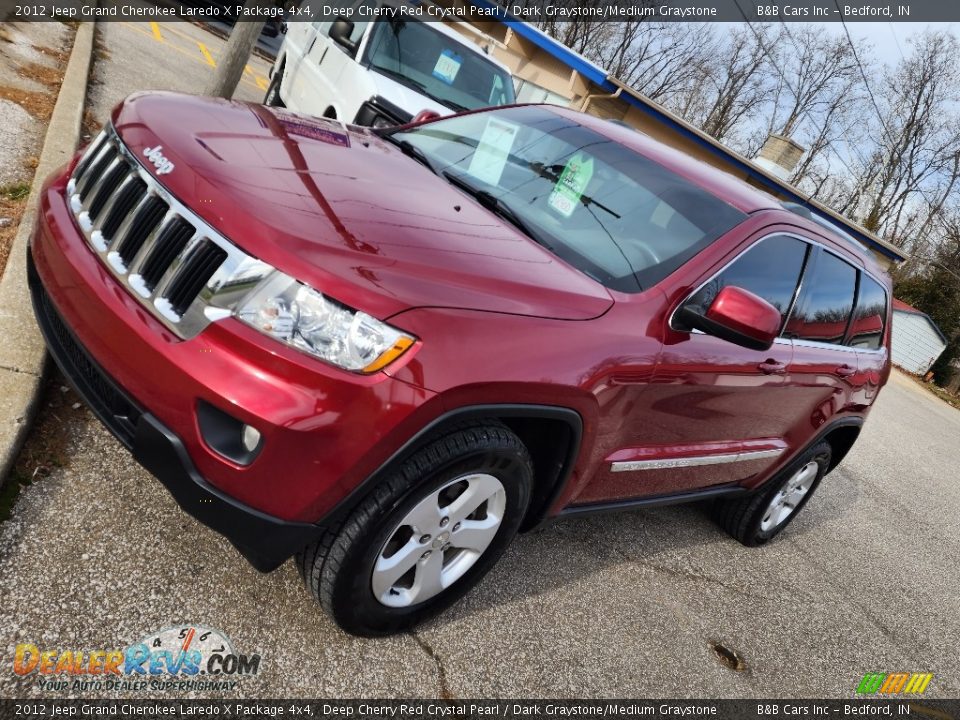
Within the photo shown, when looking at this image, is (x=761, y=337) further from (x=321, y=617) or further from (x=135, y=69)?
(x=135, y=69)

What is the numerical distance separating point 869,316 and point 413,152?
2.87 metres

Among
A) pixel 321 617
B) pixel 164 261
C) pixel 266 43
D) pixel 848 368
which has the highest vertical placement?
pixel 848 368

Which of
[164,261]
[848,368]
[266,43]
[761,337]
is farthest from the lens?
[266,43]

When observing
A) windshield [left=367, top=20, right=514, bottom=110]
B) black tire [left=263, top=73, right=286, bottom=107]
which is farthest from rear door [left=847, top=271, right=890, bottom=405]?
black tire [left=263, top=73, right=286, bottom=107]

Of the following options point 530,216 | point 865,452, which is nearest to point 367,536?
point 530,216

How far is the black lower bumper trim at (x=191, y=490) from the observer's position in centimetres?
207

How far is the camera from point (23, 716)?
1.90 meters

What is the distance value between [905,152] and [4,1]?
4904 centimetres

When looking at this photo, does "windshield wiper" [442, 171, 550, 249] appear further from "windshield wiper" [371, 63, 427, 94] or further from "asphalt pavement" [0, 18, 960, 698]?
"windshield wiper" [371, 63, 427, 94]

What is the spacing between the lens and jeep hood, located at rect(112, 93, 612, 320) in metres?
2.05
